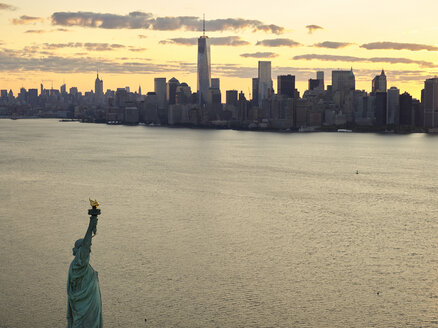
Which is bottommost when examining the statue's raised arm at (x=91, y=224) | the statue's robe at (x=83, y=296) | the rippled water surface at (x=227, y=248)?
the rippled water surface at (x=227, y=248)

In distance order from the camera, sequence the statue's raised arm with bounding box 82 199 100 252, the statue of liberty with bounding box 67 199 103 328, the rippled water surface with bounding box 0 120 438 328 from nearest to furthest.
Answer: the statue's raised arm with bounding box 82 199 100 252 → the statue of liberty with bounding box 67 199 103 328 → the rippled water surface with bounding box 0 120 438 328

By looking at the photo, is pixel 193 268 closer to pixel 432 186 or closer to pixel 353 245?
pixel 353 245

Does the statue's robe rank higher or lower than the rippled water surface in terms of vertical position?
higher

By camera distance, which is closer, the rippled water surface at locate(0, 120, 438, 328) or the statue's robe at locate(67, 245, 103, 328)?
the statue's robe at locate(67, 245, 103, 328)

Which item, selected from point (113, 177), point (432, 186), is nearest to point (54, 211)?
point (113, 177)

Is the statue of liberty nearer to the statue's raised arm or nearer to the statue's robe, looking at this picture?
the statue's robe

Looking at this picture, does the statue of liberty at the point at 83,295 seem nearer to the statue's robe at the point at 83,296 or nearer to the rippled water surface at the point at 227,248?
the statue's robe at the point at 83,296

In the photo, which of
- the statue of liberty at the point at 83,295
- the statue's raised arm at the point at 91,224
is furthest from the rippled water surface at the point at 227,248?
the statue's raised arm at the point at 91,224

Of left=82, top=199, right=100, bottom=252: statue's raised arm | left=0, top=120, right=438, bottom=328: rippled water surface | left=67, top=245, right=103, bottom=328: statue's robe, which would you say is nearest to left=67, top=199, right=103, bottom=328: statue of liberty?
left=67, top=245, right=103, bottom=328: statue's robe
